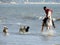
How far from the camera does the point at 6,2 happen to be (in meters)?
195

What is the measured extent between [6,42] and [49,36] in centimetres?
273

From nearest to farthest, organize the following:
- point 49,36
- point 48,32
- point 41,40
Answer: point 41,40
point 49,36
point 48,32

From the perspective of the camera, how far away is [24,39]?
55.2 ft

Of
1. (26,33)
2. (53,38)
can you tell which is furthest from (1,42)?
(26,33)

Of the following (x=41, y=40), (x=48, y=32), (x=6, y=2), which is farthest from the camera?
(x=6, y=2)

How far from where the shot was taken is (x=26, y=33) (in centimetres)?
1939

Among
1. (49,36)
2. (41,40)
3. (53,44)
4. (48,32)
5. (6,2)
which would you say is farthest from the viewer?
(6,2)

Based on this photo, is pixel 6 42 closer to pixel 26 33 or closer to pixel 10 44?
pixel 10 44

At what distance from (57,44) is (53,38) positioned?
1.85m

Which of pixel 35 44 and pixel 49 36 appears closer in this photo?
pixel 35 44

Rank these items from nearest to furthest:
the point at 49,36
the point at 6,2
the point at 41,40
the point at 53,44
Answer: the point at 53,44, the point at 41,40, the point at 49,36, the point at 6,2

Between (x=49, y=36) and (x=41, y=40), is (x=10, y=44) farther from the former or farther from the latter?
(x=49, y=36)

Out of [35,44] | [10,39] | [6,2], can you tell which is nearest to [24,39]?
[10,39]

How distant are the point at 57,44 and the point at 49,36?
261cm
